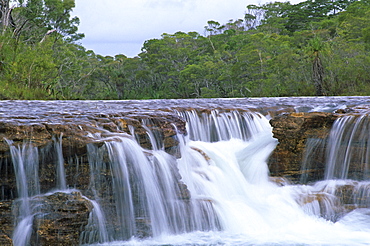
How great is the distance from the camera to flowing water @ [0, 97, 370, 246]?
6.82m

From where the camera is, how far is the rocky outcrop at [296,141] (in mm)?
9117

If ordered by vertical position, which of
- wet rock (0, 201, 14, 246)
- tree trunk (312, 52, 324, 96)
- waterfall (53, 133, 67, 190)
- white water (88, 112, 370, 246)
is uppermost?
tree trunk (312, 52, 324, 96)

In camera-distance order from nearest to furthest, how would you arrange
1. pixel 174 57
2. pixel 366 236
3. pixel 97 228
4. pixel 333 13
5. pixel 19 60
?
pixel 97 228 < pixel 366 236 < pixel 19 60 < pixel 174 57 < pixel 333 13

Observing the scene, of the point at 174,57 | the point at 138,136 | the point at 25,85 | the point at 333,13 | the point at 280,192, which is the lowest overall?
the point at 280,192

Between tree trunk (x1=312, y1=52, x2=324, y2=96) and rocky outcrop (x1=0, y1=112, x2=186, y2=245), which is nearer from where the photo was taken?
rocky outcrop (x1=0, y1=112, x2=186, y2=245)

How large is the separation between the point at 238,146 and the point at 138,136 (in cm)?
354

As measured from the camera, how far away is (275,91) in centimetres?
3953

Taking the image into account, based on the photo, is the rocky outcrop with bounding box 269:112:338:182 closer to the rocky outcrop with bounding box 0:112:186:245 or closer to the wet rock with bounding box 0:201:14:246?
the rocky outcrop with bounding box 0:112:186:245

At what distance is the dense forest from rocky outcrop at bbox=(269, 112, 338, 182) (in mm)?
17605

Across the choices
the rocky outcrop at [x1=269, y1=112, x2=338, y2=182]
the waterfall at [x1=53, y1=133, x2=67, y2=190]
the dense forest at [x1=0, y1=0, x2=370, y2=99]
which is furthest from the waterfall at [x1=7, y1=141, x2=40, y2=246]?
the dense forest at [x1=0, y1=0, x2=370, y2=99]

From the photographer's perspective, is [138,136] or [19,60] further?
[19,60]

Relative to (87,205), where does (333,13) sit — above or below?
above

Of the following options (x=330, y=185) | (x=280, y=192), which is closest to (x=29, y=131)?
(x=280, y=192)

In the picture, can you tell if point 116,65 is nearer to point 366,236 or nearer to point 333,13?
point 333,13
